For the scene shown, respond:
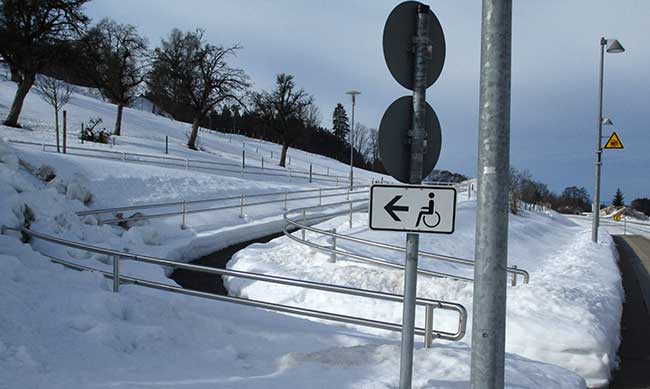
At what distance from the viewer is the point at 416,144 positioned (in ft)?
10.6

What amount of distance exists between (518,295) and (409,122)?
17.4ft

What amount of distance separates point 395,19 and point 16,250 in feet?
19.6

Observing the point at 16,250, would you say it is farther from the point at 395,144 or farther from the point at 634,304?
the point at 634,304

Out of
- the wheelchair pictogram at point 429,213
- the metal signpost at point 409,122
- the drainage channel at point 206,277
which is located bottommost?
the drainage channel at point 206,277

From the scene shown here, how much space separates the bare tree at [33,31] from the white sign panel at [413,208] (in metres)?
33.2

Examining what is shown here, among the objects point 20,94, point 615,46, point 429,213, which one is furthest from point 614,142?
point 20,94

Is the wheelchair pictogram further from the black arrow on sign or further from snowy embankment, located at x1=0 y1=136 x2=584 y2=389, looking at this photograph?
snowy embankment, located at x1=0 y1=136 x2=584 y2=389

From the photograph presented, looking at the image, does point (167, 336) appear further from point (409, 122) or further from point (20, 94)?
point (20, 94)

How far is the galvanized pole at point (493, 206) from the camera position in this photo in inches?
118

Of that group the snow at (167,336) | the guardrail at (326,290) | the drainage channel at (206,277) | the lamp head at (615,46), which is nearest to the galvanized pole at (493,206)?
the snow at (167,336)

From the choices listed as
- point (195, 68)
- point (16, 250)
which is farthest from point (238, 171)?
point (16, 250)

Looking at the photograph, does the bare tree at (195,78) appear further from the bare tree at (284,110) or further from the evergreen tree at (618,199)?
the evergreen tree at (618,199)

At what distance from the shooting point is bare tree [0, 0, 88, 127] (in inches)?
1130

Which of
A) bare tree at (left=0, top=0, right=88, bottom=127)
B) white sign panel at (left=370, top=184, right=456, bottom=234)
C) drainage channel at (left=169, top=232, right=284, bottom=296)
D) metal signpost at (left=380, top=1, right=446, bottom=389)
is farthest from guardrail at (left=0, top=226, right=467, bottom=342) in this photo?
bare tree at (left=0, top=0, right=88, bottom=127)
